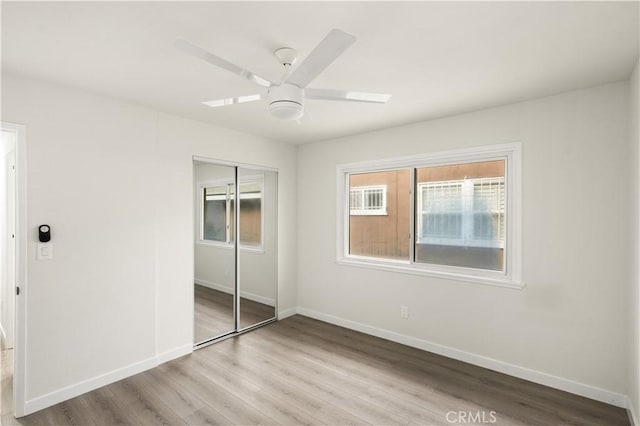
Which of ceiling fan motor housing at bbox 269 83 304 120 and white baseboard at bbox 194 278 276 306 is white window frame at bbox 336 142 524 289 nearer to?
white baseboard at bbox 194 278 276 306

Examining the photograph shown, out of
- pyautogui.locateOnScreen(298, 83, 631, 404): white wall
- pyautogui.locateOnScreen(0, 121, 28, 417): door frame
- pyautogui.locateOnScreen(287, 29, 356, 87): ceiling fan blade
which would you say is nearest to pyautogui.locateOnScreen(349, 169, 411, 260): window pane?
pyautogui.locateOnScreen(298, 83, 631, 404): white wall

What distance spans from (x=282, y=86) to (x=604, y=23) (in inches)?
68.1

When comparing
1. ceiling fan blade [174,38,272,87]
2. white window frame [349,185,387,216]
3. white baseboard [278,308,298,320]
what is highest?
ceiling fan blade [174,38,272,87]

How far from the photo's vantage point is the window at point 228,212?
12.3 feet

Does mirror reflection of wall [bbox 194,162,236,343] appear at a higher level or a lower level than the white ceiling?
lower

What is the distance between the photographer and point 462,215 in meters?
3.40

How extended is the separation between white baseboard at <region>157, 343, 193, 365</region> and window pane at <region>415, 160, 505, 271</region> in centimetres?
268

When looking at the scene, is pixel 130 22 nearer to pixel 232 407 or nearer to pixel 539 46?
pixel 539 46

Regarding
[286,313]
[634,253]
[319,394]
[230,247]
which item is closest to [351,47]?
[634,253]

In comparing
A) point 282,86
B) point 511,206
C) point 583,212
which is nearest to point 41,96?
point 282,86

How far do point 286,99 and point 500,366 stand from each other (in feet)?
9.96

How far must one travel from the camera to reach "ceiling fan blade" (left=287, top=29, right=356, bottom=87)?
1.33 meters

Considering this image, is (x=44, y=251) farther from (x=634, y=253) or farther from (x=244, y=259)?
(x=634, y=253)

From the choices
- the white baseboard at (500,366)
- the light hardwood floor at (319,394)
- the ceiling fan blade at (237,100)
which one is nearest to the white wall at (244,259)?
the light hardwood floor at (319,394)
